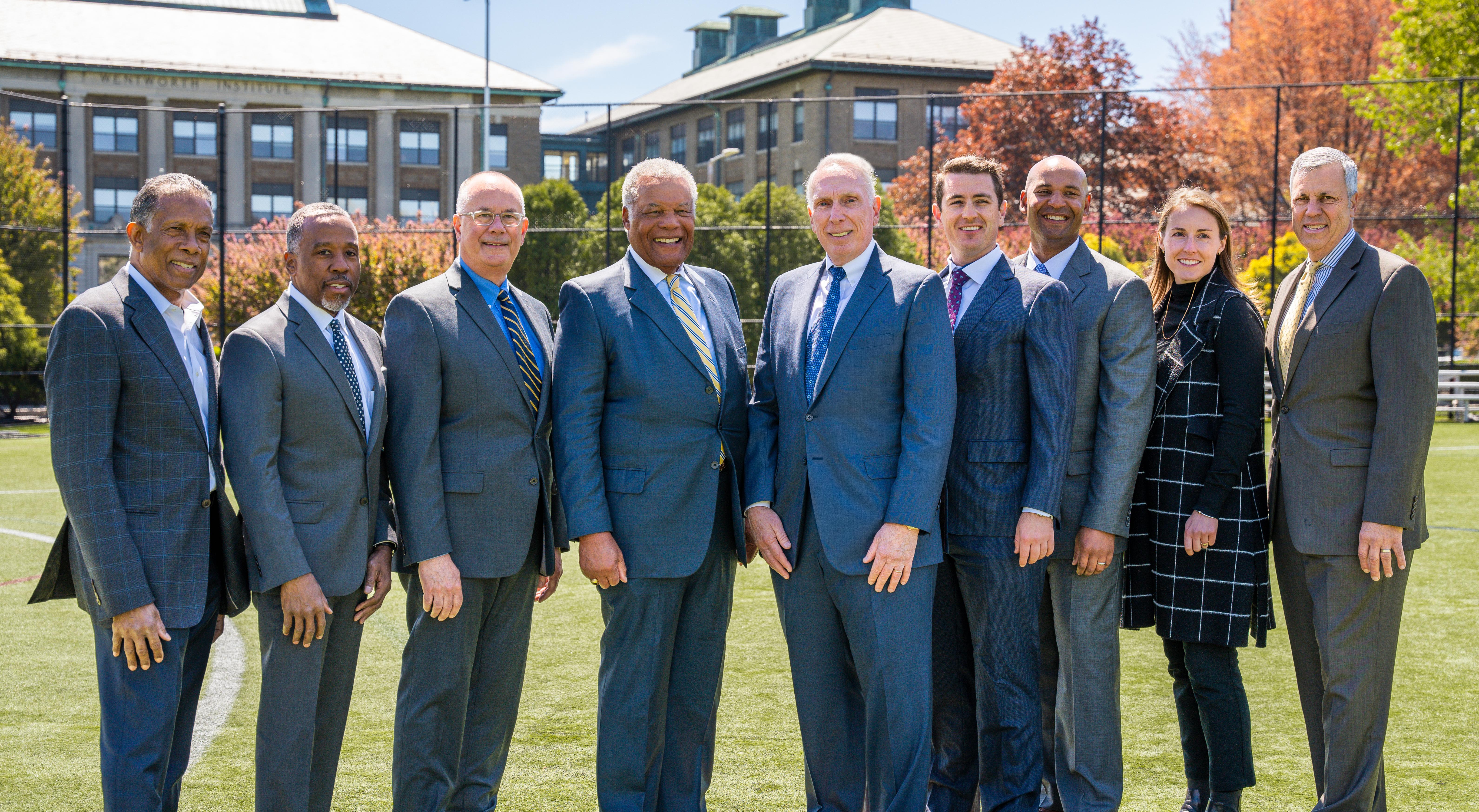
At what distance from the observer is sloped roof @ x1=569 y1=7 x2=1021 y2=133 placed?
39.2 metres

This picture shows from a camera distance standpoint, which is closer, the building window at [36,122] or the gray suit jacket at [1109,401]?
the gray suit jacket at [1109,401]

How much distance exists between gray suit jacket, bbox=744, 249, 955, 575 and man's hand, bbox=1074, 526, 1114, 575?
47 cm

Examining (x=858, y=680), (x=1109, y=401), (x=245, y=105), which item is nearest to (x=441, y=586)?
(x=858, y=680)

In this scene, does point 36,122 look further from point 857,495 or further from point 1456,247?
point 857,495

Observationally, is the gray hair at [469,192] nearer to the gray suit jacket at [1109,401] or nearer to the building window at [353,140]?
the gray suit jacket at [1109,401]

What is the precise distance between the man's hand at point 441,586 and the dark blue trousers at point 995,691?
1.49 meters

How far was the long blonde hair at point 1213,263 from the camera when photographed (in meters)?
3.82

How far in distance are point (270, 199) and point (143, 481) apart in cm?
3913

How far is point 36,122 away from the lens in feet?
128

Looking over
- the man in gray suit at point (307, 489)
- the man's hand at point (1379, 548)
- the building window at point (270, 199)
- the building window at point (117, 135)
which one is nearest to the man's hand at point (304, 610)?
the man in gray suit at point (307, 489)

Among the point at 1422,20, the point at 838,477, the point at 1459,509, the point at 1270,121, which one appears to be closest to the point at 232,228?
the point at 1270,121

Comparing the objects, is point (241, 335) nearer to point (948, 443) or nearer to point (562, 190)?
point (948, 443)

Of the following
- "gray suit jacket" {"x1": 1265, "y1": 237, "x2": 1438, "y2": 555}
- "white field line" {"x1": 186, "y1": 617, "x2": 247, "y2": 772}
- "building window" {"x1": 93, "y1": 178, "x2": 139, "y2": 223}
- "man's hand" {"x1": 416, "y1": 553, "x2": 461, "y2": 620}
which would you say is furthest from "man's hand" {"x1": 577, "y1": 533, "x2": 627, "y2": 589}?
"building window" {"x1": 93, "y1": 178, "x2": 139, "y2": 223}

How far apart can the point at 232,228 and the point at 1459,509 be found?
39.9 m
